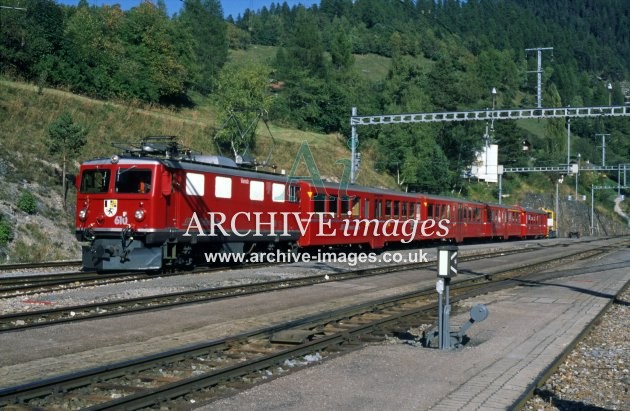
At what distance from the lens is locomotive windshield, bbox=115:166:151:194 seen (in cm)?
1856

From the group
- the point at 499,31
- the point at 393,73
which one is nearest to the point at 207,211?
the point at 393,73

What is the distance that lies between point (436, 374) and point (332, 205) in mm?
18456

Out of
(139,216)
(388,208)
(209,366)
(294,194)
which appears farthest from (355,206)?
(209,366)

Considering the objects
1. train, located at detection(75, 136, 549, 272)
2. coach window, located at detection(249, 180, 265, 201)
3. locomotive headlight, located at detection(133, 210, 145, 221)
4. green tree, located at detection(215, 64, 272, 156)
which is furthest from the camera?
green tree, located at detection(215, 64, 272, 156)

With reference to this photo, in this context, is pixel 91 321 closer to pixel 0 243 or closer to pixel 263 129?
pixel 0 243

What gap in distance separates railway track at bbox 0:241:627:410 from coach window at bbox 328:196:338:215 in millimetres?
13167

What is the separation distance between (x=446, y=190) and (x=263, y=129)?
18.7m

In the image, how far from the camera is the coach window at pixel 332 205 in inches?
1049

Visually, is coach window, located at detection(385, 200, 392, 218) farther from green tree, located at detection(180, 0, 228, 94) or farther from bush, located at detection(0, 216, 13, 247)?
green tree, located at detection(180, 0, 228, 94)

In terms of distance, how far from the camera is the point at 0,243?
81.4ft

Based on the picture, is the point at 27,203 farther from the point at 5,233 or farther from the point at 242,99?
the point at 242,99

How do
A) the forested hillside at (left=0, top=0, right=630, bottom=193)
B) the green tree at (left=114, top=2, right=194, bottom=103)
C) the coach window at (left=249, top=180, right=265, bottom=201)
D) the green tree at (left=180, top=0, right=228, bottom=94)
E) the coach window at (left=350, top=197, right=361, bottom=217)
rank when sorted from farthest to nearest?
the green tree at (left=180, top=0, right=228, bottom=94) < the green tree at (left=114, top=2, right=194, bottom=103) < the forested hillside at (left=0, top=0, right=630, bottom=193) < the coach window at (left=350, top=197, right=361, bottom=217) < the coach window at (left=249, top=180, right=265, bottom=201)

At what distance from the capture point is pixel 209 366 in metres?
8.80

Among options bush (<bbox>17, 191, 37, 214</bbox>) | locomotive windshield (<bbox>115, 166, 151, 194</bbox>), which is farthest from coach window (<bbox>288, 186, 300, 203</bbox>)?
bush (<bbox>17, 191, 37, 214</bbox>)
